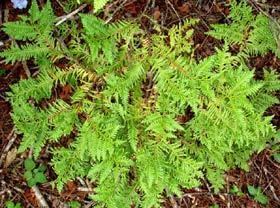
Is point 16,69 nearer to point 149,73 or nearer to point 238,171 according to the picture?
point 149,73

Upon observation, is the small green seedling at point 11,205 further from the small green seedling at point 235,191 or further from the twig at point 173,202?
the small green seedling at point 235,191

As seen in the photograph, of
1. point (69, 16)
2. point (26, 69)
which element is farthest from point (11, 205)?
point (69, 16)

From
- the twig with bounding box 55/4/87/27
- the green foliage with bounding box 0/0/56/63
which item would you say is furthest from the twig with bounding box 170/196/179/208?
the twig with bounding box 55/4/87/27

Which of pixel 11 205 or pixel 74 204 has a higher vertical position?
pixel 11 205

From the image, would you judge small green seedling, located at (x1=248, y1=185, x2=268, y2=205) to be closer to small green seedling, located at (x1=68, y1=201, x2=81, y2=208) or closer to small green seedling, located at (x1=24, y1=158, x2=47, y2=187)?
small green seedling, located at (x1=68, y1=201, x2=81, y2=208)

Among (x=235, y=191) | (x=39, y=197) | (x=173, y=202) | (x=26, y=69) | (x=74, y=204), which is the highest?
(x=26, y=69)

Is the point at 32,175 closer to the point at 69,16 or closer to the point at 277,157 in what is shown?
the point at 69,16

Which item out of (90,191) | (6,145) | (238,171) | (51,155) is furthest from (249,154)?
(6,145)
